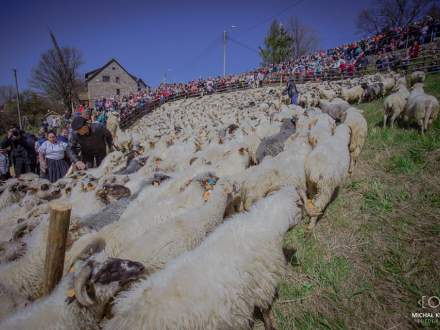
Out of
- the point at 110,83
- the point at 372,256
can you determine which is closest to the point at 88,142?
the point at 372,256

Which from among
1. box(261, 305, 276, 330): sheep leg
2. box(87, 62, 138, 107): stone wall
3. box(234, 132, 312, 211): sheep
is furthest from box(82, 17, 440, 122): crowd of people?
box(87, 62, 138, 107): stone wall

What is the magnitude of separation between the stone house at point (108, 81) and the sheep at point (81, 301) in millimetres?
52338

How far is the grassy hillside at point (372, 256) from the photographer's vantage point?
2580 millimetres

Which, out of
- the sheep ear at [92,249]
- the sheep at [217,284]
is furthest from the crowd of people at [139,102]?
the sheep at [217,284]

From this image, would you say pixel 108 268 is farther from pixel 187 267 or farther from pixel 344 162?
pixel 344 162

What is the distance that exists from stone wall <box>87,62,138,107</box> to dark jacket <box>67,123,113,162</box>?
4646cm

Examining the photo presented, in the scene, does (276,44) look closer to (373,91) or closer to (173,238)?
(373,91)

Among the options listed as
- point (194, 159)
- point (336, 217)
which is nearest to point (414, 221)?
point (336, 217)

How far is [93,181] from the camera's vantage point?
5430mm

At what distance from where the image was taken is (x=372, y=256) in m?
3.16

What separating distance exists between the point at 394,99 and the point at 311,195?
209 inches

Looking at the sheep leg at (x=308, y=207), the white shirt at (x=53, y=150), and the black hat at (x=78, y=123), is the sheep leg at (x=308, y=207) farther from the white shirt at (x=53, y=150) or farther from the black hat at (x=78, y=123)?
the white shirt at (x=53, y=150)

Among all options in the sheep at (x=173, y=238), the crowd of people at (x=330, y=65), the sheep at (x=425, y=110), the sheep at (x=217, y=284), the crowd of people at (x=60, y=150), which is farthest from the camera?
the crowd of people at (x=330, y=65)

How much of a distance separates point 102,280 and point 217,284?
102 centimetres
